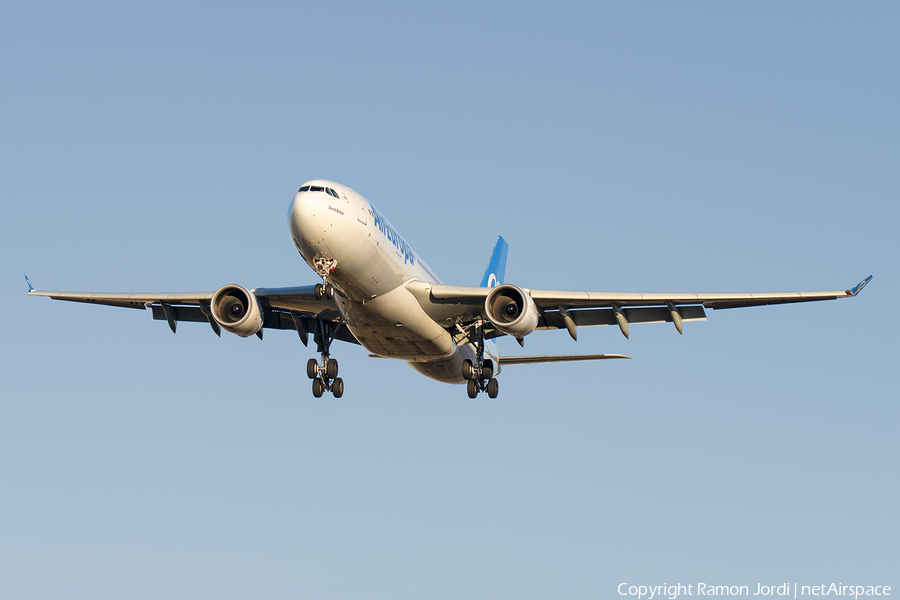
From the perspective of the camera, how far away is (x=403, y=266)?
31188 millimetres

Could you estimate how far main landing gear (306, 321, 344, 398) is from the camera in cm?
3403

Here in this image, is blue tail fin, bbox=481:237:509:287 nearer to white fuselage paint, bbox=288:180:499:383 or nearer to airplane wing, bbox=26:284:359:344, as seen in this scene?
white fuselage paint, bbox=288:180:499:383

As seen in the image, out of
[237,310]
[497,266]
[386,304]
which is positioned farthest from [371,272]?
[497,266]

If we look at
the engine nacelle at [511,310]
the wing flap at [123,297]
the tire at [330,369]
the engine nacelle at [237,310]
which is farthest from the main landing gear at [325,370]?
the engine nacelle at [511,310]

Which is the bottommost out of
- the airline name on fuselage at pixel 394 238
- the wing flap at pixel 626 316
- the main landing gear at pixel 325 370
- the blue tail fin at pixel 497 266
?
the main landing gear at pixel 325 370

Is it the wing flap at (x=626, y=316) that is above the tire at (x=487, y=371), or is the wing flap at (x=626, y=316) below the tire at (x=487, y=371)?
above

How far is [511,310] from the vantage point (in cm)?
3162

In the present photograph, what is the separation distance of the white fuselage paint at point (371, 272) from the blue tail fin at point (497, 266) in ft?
23.2

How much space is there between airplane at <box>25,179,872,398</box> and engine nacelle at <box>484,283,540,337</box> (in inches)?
1.4

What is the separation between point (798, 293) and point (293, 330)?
17.8 metres

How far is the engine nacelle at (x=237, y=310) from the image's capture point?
106ft

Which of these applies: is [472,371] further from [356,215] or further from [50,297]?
[50,297]

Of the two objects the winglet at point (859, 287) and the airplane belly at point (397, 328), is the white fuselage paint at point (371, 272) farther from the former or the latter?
the winglet at point (859, 287)

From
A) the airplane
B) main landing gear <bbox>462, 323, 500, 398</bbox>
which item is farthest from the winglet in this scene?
main landing gear <bbox>462, 323, 500, 398</bbox>
